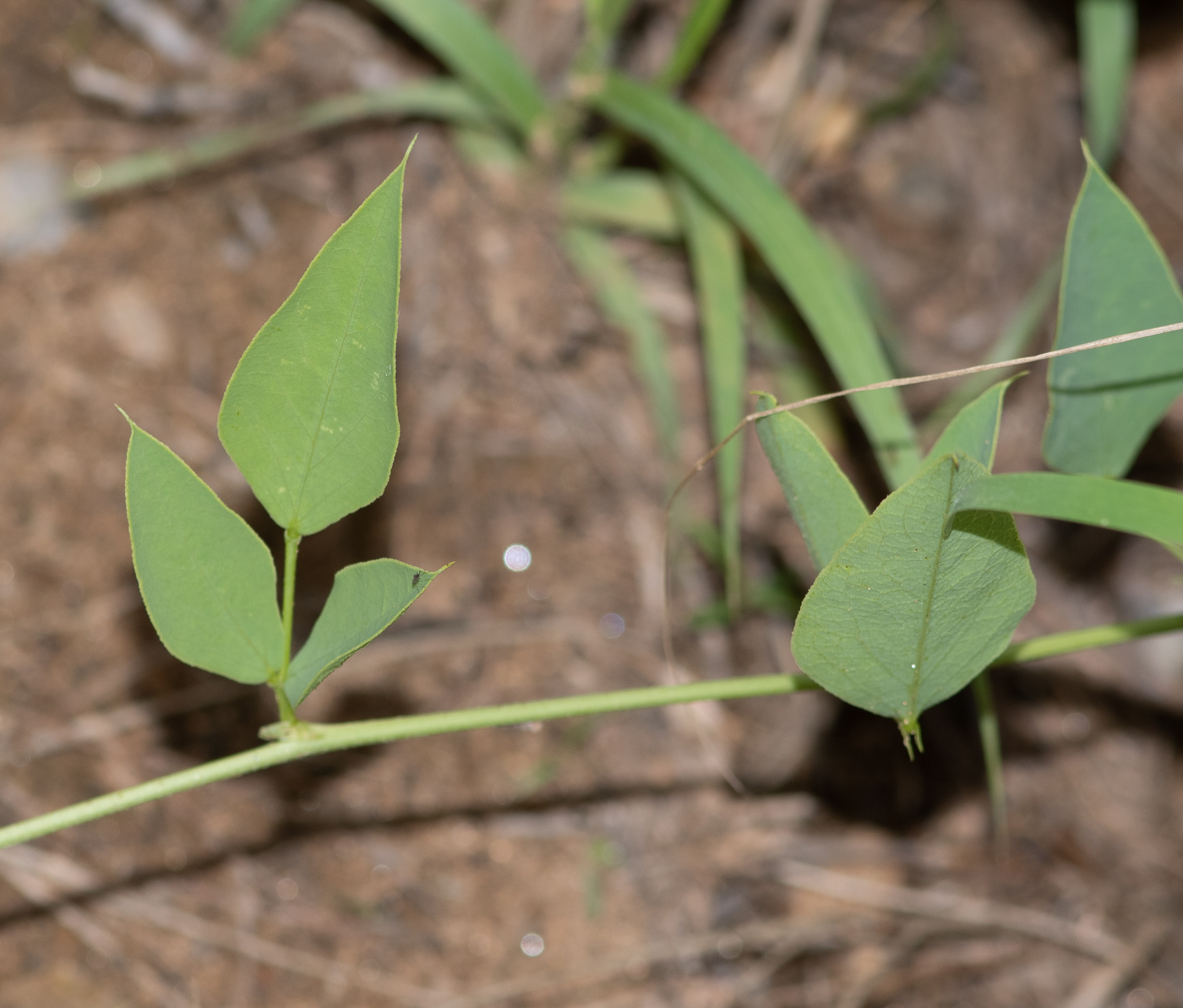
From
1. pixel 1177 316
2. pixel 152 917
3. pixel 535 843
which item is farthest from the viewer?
pixel 535 843

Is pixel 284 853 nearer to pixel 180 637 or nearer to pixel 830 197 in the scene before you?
pixel 180 637

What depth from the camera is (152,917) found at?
2.78 feet

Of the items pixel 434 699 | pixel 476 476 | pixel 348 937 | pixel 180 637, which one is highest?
pixel 180 637

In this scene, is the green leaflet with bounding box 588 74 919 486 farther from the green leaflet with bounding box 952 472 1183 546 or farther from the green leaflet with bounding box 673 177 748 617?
the green leaflet with bounding box 952 472 1183 546

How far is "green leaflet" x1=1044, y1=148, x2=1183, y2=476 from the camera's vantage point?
54 centimetres

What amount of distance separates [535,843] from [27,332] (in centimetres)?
71

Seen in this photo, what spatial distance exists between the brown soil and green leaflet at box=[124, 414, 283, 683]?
1.40 feet

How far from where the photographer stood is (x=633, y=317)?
111 centimetres

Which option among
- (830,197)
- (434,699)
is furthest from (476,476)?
(830,197)

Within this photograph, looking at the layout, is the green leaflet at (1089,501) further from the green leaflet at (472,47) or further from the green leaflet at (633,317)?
the green leaflet at (472,47)

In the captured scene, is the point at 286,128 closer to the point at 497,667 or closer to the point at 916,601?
the point at 497,667

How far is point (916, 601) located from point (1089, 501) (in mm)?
98

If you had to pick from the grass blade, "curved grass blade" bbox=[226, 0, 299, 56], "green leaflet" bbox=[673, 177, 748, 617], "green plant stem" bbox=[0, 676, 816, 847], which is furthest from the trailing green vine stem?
"curved grass blade" bbox=[226, 0, 299, 56]

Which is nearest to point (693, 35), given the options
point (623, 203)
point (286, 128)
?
point (623, 203)
